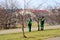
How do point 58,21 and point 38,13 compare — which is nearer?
point 38,13

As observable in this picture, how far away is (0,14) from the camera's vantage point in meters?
23.5

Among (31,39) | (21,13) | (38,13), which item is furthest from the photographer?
(38,13)

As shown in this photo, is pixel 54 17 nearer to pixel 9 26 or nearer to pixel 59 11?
pixel 59 11

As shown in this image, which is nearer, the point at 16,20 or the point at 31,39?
the point at 31,39

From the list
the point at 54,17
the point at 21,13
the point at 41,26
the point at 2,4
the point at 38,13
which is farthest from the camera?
the point at 54,17

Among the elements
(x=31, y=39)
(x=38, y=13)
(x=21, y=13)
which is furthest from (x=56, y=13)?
(x=31, y=39)

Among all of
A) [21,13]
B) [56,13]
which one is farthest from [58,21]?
[21,13]

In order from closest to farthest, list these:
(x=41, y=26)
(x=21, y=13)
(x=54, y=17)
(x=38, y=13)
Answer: (x=21, y=13)
(x=41, y=26)
(x=38, y=13)
(x=54, y=17)

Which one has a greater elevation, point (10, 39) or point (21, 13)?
point (21, 13)

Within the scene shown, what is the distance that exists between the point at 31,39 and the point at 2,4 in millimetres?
9772

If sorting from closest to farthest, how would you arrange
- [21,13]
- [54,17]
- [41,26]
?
[21,13], [41,26], [54,17]

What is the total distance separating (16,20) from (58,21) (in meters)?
7.62

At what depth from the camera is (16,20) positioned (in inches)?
946

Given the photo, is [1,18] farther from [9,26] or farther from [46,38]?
[46,38]
